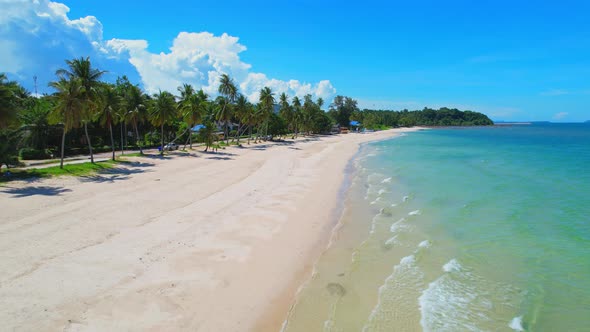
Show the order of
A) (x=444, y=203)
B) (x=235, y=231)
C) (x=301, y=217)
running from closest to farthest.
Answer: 1. (x=235, y=231)
2. (x=301, y=217)
3. (x=444, y=203)

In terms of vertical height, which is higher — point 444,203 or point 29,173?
point 29,173

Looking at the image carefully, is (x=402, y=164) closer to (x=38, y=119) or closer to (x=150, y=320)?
(x=150, y=320)

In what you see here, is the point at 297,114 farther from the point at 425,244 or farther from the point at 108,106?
the point at 425,244

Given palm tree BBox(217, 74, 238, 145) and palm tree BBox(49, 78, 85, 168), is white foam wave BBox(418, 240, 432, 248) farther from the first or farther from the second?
palm tree BBox(217, 74, 238, 145)

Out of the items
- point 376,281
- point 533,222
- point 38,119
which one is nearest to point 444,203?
point 533,222

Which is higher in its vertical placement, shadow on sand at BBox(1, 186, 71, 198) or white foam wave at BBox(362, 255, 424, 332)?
shadow on sand at BBox(1, 186, 71, 198)

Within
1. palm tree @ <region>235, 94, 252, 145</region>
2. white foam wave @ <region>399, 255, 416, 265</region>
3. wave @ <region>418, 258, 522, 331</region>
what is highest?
palm tree @ <region>235, 94, 252, 145</region>

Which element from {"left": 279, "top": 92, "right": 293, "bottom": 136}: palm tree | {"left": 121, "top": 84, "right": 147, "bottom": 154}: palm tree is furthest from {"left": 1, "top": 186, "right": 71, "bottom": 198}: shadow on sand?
{"left": 279, "top": 92, "right": 293, "bottom": 136}: palm tree
